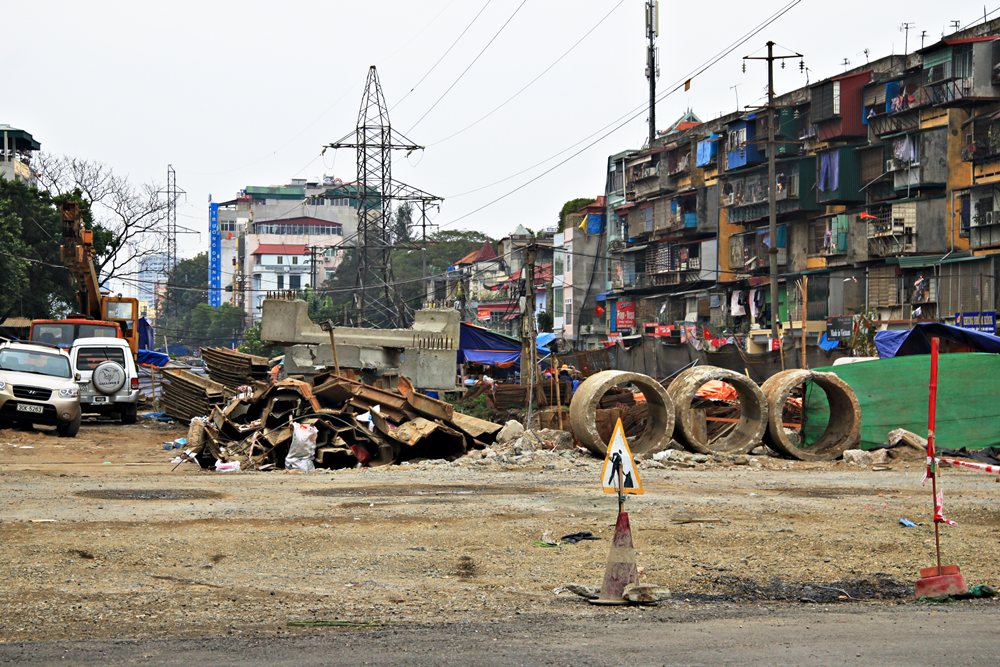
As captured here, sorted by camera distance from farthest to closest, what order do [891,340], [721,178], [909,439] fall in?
[721,178] < [891,340] < [909,439]

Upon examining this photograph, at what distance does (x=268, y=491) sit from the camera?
58.9ft

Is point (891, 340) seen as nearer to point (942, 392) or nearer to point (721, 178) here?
point (942, 392)

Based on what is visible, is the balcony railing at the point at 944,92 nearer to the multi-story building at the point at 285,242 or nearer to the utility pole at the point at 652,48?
the utility pole at the point at 652,48

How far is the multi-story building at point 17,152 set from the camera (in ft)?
301

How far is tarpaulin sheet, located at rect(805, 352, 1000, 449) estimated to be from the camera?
24562mm

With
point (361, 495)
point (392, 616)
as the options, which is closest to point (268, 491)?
point (361, 495)

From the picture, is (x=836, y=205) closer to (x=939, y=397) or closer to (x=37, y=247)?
(x=939, y=397)

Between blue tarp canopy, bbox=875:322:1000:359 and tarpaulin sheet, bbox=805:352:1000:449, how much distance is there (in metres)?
3.61

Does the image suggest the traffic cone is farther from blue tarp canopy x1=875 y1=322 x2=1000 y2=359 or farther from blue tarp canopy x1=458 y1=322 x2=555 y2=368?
blue tarp canopy x1=458 y1=322 x2=555 y2=368

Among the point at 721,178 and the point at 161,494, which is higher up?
the point at 721,178

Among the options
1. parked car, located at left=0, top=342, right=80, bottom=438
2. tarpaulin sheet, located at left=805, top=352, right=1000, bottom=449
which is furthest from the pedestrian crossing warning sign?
parked car, located at left=0, top=342, right=80, bottom=438

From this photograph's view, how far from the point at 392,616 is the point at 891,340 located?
85.4 ft

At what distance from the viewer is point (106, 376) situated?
115 feet

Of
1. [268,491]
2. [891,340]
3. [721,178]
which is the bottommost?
[268,491]
